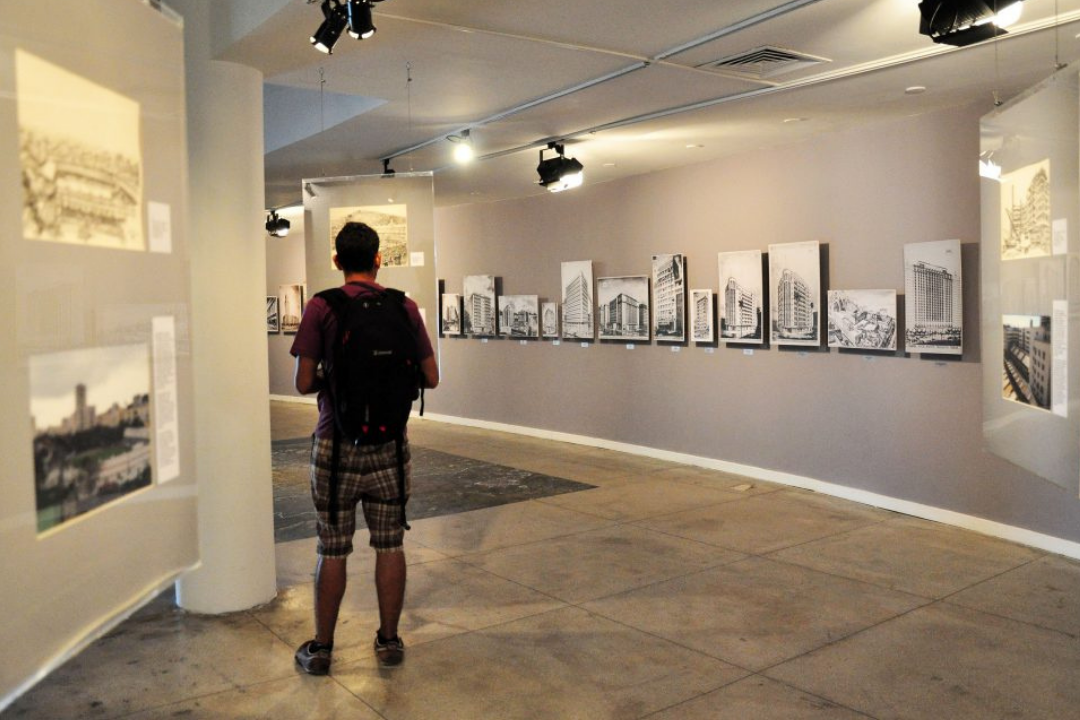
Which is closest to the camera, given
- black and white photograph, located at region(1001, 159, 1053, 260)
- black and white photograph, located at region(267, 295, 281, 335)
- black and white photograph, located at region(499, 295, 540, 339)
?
black and white photograph, located at region(1001, 159, 1053, 260)

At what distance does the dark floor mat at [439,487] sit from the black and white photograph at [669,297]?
203cm

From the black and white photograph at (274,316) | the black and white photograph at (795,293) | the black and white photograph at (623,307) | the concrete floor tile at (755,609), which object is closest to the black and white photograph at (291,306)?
the black and white photograph at (274,316)

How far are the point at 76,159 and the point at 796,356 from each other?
281 inches

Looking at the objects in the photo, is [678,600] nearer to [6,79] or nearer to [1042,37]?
[1042,37]

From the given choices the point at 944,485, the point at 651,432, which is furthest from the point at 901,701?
the point at 651,432

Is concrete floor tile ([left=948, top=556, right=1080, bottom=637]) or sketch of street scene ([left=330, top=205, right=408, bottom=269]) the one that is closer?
concrete floor tile ([left=948, top=556, right=1080, bottom=637])

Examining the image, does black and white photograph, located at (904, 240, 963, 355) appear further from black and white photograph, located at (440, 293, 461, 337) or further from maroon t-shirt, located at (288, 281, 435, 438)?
black and white photograph, located at (440, 293, 461, 337)

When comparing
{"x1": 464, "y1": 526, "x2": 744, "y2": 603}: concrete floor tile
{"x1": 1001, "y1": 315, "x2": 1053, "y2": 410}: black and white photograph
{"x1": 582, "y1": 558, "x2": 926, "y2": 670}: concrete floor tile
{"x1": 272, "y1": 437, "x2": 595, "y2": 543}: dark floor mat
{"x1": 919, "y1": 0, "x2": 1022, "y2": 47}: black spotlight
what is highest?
{"x1": 919, "y1": 0, "x2": 1022, "y2": 47}: black spotlight

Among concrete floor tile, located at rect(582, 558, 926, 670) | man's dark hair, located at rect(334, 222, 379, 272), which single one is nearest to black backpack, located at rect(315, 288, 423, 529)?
man's dark hair, located at rect(334, 222, 379, 272)

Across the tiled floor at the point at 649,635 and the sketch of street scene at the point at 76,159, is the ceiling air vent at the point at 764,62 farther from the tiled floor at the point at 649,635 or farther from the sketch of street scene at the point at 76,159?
the sketch of street scene at the point at 76,159

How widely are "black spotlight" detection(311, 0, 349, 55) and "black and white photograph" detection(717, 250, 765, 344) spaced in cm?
511

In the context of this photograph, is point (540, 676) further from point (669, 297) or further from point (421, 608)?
point (669, 297)

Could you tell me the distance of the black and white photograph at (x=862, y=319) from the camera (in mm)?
7098

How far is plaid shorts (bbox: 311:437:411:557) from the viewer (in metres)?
3.74
